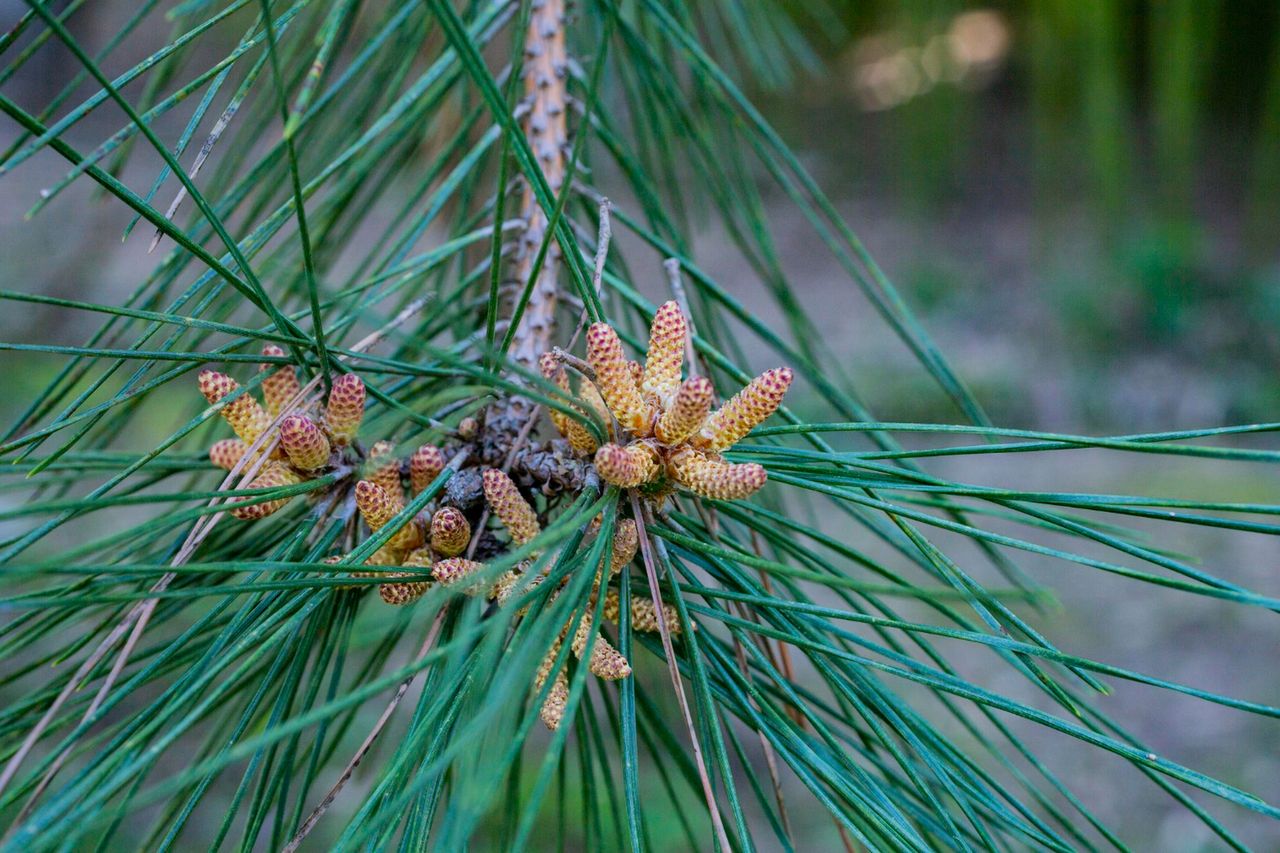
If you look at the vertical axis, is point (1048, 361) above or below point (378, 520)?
below

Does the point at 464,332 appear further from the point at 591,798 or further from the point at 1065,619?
the point at 1065,619

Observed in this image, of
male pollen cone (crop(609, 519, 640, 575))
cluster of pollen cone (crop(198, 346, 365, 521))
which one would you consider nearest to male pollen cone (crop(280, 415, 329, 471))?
cluster of pollen cone (crop(198, 346, 365, 521))

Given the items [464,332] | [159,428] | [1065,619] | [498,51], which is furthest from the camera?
[159,428]

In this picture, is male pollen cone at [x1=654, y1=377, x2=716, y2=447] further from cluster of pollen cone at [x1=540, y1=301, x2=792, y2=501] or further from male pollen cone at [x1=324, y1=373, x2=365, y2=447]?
male pollen cone at [x1=324, y1=373, x2=365, y2=447]

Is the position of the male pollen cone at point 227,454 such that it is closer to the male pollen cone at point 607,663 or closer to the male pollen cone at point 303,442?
the male pollen cone at point 303,442

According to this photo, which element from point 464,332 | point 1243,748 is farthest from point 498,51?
point 1243,748

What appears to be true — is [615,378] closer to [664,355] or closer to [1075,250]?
[664,355]

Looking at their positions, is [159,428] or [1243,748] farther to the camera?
[159,428]

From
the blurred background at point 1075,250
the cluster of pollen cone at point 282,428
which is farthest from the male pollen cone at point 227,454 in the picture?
the blurred background at point 1075,250
